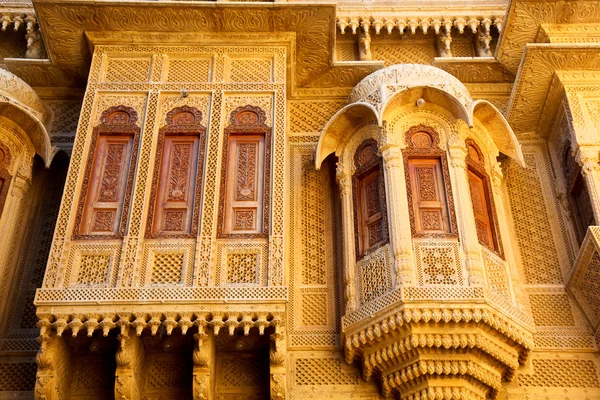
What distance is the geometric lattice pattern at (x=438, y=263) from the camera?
657cm

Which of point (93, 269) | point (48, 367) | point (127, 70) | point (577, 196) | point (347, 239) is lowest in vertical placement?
point (48, 367)

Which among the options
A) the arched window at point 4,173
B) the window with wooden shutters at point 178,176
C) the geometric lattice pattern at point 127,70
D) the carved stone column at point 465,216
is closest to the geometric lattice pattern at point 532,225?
the carved stone column at point 465,216

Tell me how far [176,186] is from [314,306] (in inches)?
72.2

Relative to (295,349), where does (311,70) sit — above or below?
above

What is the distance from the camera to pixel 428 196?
7.19 metres

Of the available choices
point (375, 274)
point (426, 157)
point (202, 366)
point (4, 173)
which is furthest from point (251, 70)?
point (202, 366)

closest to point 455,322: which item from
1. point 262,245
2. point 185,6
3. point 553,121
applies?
point 262,245

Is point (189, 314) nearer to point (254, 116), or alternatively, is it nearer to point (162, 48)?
point (254, 116)

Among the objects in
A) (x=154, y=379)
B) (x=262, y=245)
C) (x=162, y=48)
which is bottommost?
(x=154, y=379)

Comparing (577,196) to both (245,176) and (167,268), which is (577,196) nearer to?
(245,176)

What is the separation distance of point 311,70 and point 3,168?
12.0 feet

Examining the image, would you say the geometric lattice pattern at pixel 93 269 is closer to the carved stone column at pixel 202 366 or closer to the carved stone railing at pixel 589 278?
the carved stone column at pixel 202 366

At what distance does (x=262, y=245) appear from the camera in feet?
22.0

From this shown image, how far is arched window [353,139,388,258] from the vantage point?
717cm
